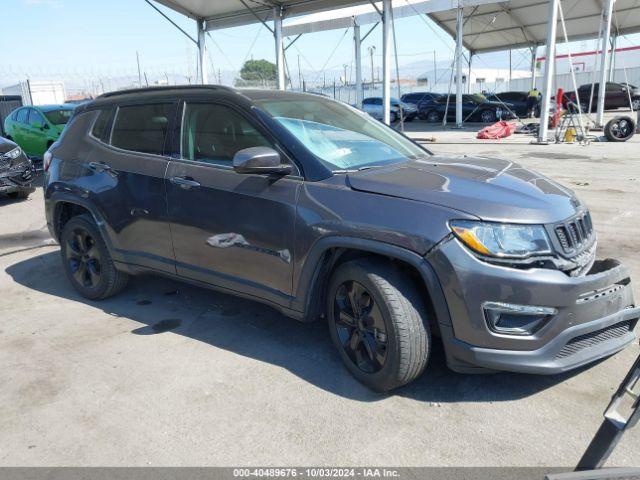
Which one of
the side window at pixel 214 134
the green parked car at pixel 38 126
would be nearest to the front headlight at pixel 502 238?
the side window at pixel 214 134

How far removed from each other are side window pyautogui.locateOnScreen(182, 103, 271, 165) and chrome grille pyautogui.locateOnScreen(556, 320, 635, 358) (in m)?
2.19

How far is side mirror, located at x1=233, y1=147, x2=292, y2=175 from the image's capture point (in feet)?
10.7

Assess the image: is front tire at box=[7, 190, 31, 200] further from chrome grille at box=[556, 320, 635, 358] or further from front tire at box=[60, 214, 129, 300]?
chrome grille at box=[556, 320, 635, 358]

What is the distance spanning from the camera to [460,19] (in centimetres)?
2323

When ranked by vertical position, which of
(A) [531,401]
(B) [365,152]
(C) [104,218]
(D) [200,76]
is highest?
(D) [200,76]

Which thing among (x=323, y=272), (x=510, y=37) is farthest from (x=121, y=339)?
(x=510, y=37)

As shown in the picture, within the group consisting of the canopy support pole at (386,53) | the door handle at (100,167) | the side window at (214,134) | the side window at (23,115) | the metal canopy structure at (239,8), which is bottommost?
the door handle at (100,167)

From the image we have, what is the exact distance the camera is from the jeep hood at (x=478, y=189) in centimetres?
279

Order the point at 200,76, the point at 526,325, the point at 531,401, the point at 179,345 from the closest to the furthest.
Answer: the point at 526,325, the point at 531,401, the point at 179,345, the point at 200,76

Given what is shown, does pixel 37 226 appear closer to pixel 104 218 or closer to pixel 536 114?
pixel 104 218

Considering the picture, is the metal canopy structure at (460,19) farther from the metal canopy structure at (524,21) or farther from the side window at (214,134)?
the side window at (214,134)

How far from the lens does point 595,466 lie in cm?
201

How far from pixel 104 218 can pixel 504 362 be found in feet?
10.9

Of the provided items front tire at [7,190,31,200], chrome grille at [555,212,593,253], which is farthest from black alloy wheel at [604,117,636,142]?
front tire at [7,190,31,200]
